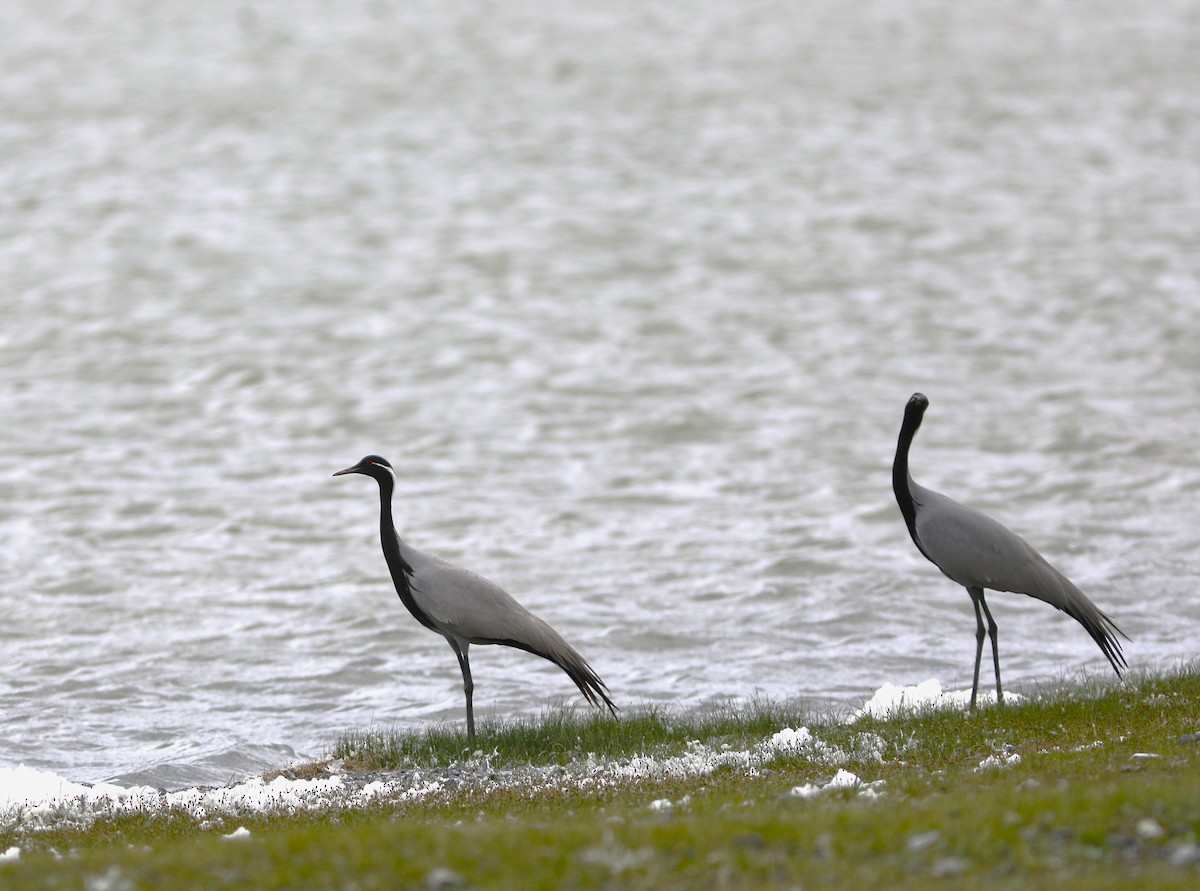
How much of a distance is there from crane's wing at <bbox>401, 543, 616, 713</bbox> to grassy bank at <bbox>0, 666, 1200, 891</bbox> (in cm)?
80

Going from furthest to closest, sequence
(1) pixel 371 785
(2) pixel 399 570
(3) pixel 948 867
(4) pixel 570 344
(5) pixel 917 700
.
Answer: (4) pixel 570 344 < (5) pixel 917 700 < (2) pixel 399 570 < (1) pixel 371 785 < (3) pixel 948 867

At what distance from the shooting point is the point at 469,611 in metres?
14.8

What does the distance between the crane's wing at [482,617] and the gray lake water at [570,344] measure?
3373 millimetres

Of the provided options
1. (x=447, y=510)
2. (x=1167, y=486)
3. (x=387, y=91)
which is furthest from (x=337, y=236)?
(x=1167, y=486)

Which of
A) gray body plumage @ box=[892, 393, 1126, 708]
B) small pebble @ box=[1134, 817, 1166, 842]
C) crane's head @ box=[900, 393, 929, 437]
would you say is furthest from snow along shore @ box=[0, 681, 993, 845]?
small pebble @ box=[1134, 817, 1166, 842]

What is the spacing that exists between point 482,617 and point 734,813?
495 cm

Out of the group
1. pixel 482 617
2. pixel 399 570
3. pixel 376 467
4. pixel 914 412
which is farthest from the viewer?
pixel 376 467

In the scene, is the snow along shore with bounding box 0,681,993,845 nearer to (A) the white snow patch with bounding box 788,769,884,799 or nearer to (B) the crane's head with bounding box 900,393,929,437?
(A) the white snow patch with bounding box 788,769,884,799

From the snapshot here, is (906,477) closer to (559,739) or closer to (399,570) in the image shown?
(559,739)

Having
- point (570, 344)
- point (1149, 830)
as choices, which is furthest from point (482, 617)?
point (570, 344)

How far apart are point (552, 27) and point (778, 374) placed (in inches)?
1200

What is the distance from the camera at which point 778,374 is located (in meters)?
37.2

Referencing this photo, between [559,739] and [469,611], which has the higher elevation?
[469,611]

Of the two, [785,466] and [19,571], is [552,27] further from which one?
[19,571]
